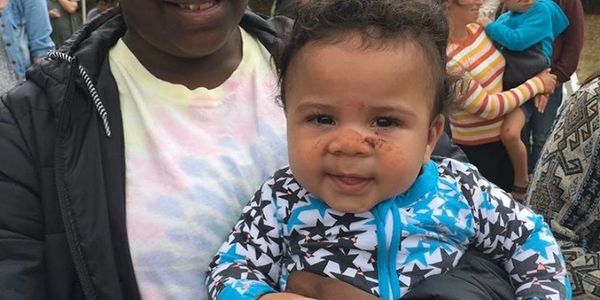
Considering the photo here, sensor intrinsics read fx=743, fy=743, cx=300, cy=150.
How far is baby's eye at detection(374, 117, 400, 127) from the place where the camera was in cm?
159

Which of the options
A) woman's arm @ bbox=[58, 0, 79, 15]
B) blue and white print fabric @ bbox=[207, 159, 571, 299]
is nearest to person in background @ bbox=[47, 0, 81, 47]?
woman's arm @ bbox=[58, 0, 79, 15]

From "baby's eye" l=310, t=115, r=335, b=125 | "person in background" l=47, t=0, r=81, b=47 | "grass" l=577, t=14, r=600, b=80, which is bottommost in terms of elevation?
"grass" l=577, t=14, r=600, b=80

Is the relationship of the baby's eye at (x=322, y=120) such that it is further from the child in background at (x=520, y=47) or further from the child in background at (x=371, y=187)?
the child in background at (x=520, y=47)

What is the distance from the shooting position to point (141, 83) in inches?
72.6

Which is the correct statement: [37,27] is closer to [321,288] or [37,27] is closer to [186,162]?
[186,162]

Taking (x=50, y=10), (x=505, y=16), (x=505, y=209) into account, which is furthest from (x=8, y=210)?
(x=50, y=10)

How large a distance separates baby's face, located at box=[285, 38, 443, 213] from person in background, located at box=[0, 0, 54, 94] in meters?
3.97

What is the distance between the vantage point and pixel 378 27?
161cm

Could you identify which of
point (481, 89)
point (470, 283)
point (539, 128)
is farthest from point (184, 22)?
point (539, 128)

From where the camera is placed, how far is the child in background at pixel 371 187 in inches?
61.9

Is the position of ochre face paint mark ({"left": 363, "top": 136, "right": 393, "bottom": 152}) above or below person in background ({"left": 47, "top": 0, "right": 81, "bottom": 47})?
above

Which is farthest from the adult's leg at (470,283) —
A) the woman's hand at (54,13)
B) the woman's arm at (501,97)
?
the woman's hand at (54,13)

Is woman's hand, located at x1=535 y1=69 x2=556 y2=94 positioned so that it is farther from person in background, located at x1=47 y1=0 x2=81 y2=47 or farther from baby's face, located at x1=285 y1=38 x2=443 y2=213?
person in background, located at x1=47 y1=0 x2=81 y2=47

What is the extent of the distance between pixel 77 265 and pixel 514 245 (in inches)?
40.7
